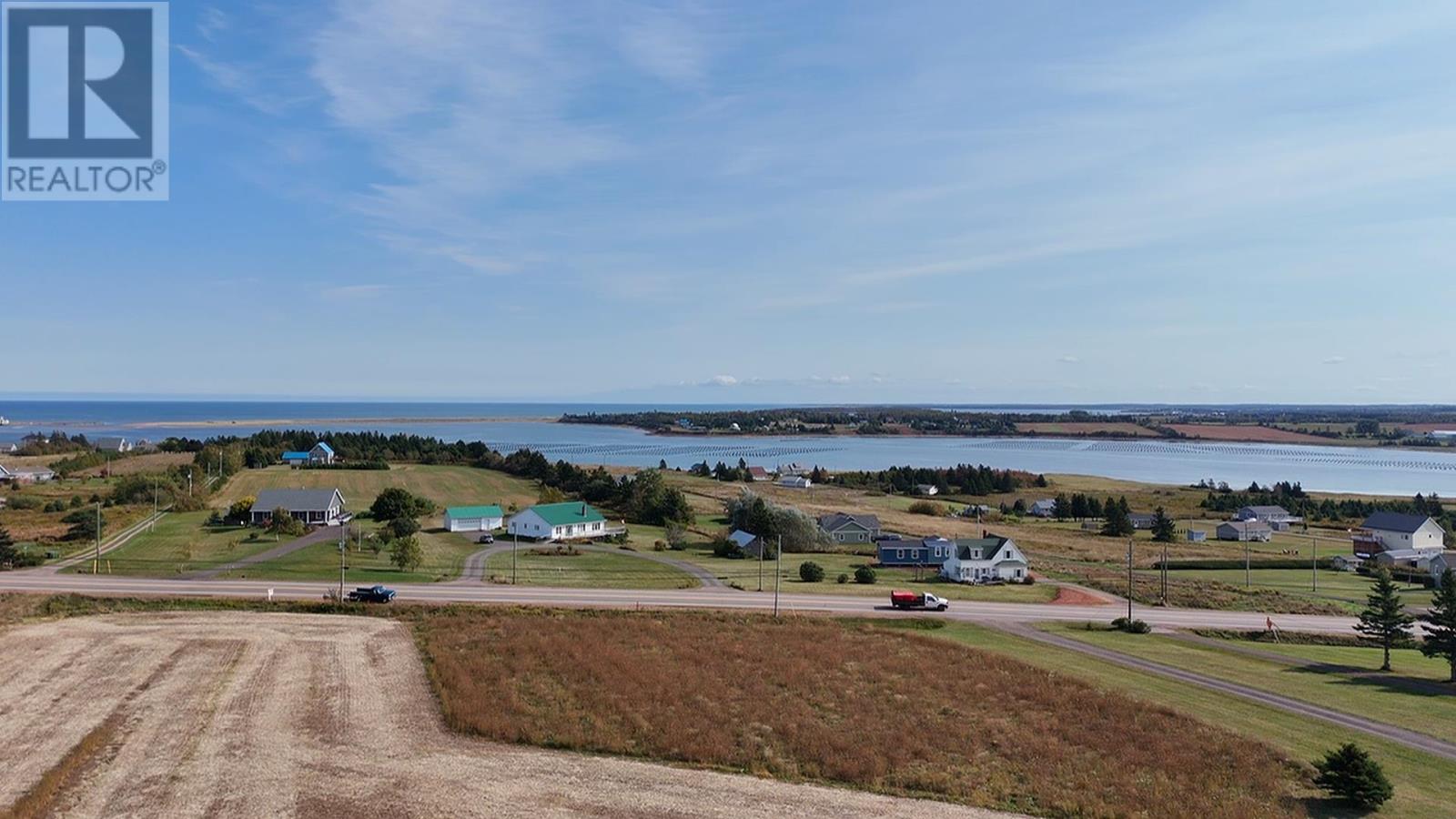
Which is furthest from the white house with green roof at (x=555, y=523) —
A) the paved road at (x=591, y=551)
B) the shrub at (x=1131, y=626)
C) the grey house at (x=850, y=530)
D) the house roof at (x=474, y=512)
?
the shrub at (x=1131, y=626)

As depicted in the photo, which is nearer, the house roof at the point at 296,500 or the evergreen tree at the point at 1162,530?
the house roof at the point at 296,500

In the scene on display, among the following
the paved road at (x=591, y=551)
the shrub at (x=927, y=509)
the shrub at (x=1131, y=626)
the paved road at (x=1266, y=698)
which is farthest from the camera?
the shrub at (x=927, y=509)

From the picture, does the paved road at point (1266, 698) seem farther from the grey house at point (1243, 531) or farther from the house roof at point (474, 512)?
the grey house at point (1243, 531)

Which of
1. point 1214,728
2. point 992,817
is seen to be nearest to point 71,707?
point 992,817

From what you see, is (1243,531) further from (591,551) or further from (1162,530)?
(591,551)

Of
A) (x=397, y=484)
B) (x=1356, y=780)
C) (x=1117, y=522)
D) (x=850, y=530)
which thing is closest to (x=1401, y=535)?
(x=1117, y=522)

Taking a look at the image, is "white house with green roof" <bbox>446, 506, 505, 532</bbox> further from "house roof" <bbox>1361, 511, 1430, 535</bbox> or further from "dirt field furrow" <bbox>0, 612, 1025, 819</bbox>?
"house roof" <bbox>1361, 511, 1430, 535</bbox>

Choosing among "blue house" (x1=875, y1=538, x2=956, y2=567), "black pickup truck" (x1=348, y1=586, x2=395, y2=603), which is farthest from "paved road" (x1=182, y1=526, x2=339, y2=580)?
"blue house" (x1=875, y1=538, x2=956, y2=567)
